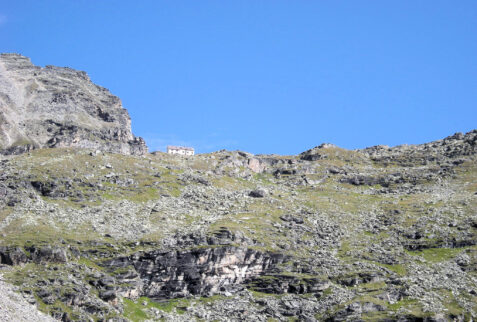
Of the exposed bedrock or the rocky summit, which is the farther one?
the exposed bedrock

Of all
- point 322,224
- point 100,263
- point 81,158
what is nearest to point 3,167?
point 81,158

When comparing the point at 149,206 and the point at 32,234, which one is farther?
the point at 149,206

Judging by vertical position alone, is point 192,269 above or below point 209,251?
below

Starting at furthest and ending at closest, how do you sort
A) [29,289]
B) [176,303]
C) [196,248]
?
[196,248] → [176,303] → [29,289]

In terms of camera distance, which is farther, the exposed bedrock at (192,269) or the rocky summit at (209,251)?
the exposed bedrock at (192,269)

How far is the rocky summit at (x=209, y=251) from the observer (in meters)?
130

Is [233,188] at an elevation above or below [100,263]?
above

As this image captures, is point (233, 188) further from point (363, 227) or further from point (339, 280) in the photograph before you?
point (339, 280)

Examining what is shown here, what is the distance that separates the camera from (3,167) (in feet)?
580

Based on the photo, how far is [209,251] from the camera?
147750mm

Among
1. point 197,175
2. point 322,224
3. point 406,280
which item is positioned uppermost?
point 197,175

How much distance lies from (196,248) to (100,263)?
69.8 feet

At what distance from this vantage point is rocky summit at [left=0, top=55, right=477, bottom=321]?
5113 inches

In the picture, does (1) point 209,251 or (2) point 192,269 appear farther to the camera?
(1) point 209,251
